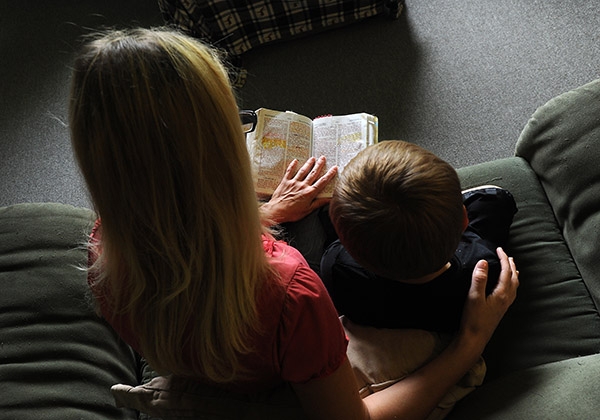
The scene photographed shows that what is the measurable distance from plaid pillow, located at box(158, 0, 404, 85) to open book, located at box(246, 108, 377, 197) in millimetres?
636

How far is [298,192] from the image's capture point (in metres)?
1.23

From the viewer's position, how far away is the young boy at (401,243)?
847 mm

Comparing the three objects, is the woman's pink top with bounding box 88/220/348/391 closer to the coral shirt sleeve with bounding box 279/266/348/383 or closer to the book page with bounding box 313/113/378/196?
the coral shirt sleeve with bounding box 279/266/348/383

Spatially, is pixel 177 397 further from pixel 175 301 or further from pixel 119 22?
pixel 119 22

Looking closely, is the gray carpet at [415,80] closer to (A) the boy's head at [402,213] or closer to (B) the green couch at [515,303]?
(B) the green couch at [515,303]

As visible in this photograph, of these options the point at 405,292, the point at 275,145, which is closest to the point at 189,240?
the point at 405,292

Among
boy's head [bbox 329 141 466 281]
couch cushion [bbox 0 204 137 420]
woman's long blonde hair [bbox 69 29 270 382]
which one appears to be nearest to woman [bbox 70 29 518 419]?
woman's long blonde hair [bbox 69 29 270 382]

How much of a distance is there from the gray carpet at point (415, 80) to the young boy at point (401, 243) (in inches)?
32.6

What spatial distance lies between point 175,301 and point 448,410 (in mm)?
578

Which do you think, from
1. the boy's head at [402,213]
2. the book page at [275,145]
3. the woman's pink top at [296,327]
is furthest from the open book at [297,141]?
the woman's pink top at [296,327]

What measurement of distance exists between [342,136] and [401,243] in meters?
0.57

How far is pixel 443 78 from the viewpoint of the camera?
188 centimetres

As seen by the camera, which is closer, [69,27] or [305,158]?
[305,158]

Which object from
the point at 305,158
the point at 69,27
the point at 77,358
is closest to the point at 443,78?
the point at 305,158
